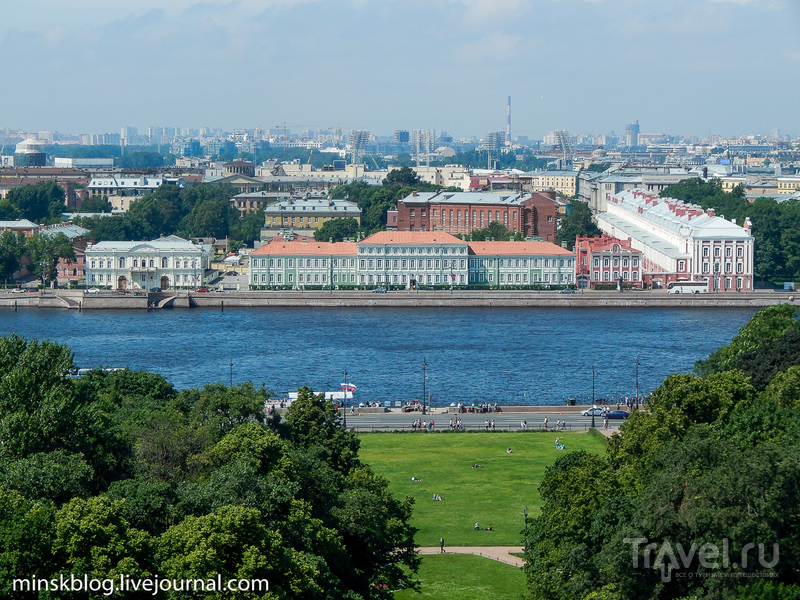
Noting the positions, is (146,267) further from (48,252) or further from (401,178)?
(401,178)

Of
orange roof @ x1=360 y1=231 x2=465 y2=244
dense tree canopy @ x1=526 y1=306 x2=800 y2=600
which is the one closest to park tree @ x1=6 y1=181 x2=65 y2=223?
orange roof @ x1=360 y1=231 x2=465 y2=244

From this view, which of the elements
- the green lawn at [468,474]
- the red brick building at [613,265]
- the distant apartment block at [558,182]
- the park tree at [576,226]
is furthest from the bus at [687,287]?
the distant apartment block at [558,182]

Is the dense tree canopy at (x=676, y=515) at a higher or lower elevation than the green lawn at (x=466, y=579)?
higher

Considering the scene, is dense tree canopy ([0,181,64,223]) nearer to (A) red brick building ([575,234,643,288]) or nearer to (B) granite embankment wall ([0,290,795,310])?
(B) granite embankment wall ([0,290,795,310])

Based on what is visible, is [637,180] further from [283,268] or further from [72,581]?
[72,581]

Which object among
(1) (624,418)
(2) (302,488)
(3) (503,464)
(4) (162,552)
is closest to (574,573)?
(2) (302,488)

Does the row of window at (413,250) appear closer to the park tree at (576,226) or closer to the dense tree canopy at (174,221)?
the park tree at (576,226)

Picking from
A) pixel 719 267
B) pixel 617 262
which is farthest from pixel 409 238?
pixel 719 267
